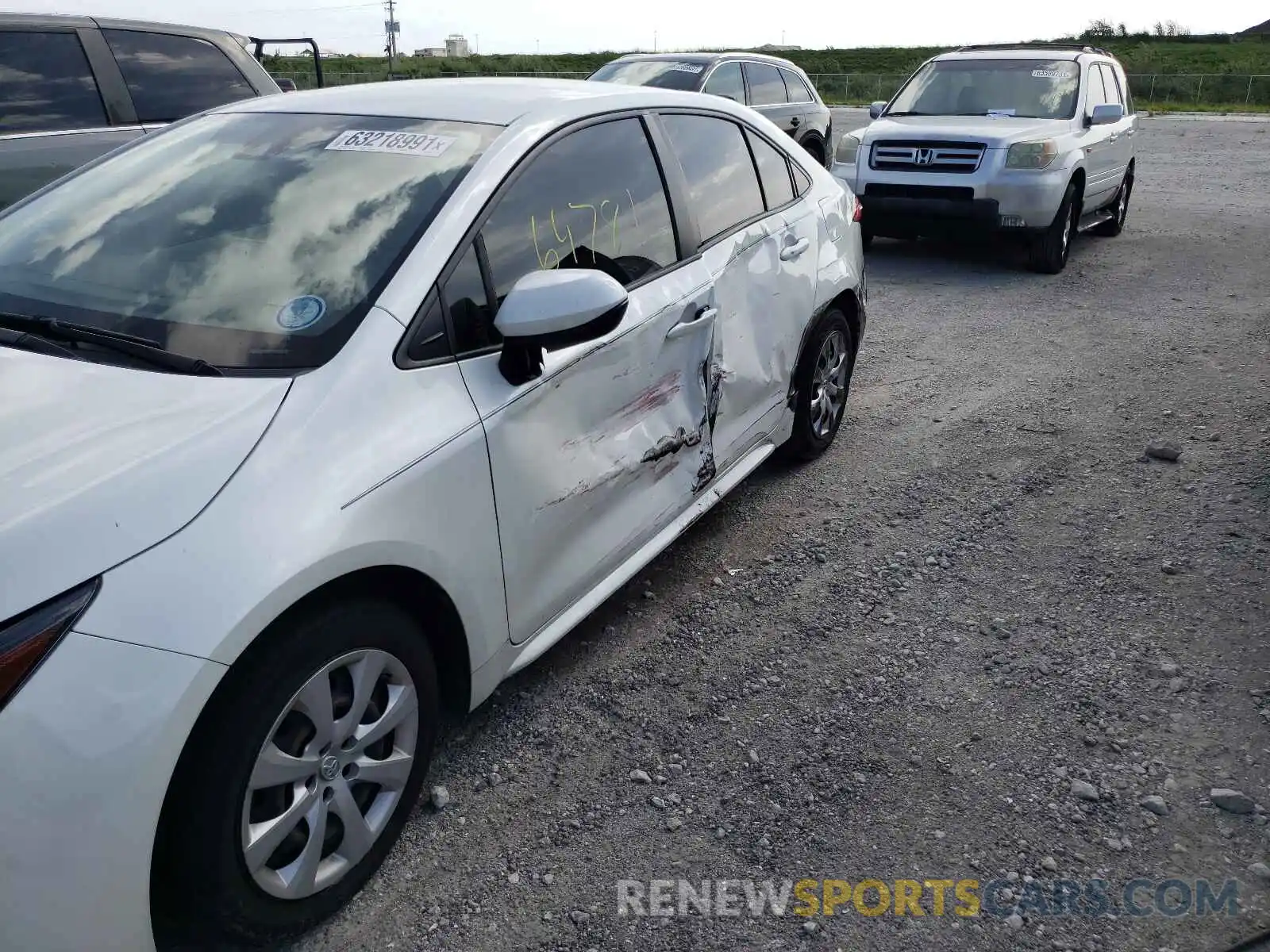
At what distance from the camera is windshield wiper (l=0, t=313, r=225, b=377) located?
2349 mm

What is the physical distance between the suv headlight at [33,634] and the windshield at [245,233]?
72cm

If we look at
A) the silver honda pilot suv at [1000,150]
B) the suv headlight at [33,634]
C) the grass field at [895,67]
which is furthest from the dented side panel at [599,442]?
the grass field at [895,67]

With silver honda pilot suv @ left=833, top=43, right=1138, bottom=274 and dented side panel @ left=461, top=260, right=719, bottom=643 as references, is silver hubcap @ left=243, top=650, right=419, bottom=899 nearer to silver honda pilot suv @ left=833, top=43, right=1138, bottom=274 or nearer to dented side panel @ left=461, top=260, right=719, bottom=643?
dented side panel @ left=461, top=260, right=719, bottom=643

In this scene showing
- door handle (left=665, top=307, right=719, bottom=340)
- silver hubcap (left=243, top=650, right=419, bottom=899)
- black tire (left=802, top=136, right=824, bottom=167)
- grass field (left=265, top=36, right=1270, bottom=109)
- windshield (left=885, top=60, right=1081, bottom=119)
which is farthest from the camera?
grass field (left=265, top=36, right=1270, bottom=109)

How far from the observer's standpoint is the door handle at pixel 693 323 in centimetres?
328

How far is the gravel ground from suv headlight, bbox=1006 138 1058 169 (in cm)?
369

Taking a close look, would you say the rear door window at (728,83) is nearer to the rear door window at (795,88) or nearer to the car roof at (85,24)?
the rear door window at (795,88)

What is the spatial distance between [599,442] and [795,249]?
166cm

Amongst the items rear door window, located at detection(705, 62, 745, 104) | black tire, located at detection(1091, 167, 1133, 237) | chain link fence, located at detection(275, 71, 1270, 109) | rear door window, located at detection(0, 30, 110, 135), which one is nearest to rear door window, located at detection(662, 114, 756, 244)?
rear door window, located at detection(0, 30, 110, 135)

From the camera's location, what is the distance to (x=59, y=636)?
5.73 ft

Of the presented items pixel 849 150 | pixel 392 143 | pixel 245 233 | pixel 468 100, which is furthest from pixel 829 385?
pixel 849 150

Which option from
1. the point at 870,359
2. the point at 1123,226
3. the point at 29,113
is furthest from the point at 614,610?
the point at 1123,226

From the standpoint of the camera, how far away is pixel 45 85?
19.6 ft

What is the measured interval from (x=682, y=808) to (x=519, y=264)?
4.83ft
